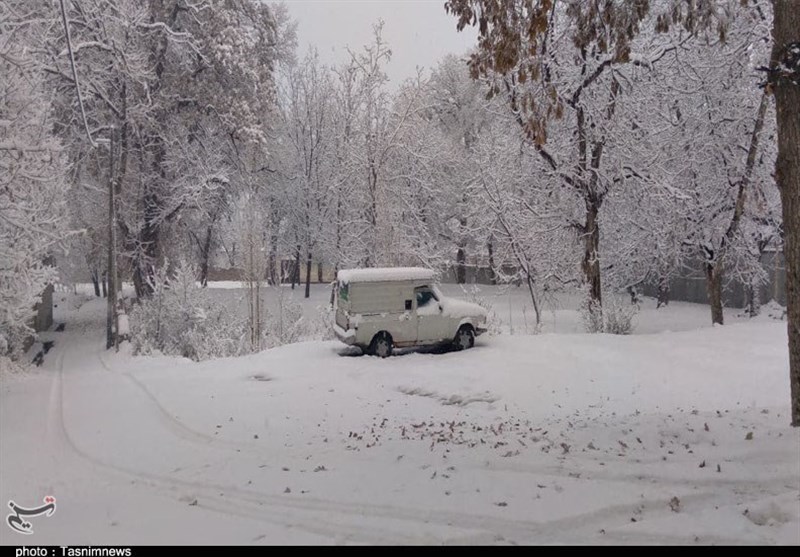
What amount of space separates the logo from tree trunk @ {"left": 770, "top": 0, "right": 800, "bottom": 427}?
6.60 metres

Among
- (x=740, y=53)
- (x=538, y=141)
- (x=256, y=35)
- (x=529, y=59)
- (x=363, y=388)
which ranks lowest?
(x=363, y=388)

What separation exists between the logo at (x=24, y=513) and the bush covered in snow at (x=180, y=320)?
13.7m

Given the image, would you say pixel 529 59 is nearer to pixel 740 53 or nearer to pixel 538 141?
pixel 538 141

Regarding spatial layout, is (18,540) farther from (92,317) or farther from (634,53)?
(92,317)

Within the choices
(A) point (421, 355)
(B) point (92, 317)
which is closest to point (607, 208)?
(A) point (421, 355)

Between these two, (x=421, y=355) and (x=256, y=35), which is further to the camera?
(x=256, y=35)

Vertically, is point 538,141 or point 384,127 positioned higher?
point 384,127

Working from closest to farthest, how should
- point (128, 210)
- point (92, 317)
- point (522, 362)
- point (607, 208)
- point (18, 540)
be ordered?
point (18, 540)
point (522, 362)
point (607, 208)
point (128, 210)
point (92, 317)

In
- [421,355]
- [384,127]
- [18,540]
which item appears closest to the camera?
[18,540]

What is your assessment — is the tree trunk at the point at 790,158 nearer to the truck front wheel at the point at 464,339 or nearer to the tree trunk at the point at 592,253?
the truck front wheel at the point at 464,339

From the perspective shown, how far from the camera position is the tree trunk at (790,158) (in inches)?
220

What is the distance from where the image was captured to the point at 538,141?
→ 6883 millimetres

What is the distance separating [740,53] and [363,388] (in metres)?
13.6

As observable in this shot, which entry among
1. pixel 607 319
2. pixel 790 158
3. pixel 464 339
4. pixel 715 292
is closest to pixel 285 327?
pixel 464 339
